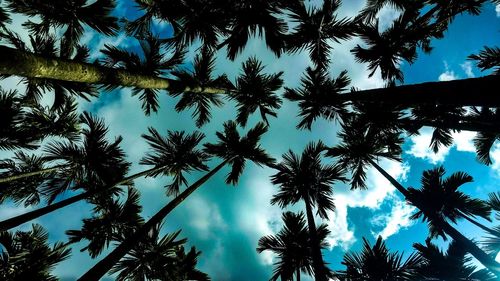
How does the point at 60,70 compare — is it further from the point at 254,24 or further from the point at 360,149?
the point at 360,149

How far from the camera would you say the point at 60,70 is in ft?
9.85

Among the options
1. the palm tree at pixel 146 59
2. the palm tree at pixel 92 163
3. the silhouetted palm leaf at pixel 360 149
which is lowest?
the palm tree at pixel 92 163

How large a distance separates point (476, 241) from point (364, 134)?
496 cm

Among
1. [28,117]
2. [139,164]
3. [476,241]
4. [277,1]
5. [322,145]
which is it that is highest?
[322,145]

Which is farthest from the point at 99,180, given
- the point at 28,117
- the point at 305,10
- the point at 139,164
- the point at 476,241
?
the point at 476,241

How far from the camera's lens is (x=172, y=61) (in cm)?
636

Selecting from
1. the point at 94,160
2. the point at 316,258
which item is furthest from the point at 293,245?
the point at 94,160

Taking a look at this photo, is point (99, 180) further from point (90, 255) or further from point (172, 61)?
point (172, 61)

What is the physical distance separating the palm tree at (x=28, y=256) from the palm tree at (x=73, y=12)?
→ 18.2 feet

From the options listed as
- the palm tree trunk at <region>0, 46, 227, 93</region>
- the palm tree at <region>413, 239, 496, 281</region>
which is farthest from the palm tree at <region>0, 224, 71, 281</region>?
the palm tree at <region>413, 239, 496, 281</region>

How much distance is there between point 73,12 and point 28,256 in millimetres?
6169

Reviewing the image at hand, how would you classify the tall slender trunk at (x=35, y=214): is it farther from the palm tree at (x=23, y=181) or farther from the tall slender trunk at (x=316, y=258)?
the tall slender trunk at (x=316, y=258)

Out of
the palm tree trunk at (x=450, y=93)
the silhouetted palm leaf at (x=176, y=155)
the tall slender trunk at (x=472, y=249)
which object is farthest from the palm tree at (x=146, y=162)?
the tall slender trunk at (x=472, y=249)

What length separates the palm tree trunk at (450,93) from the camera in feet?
8.94
